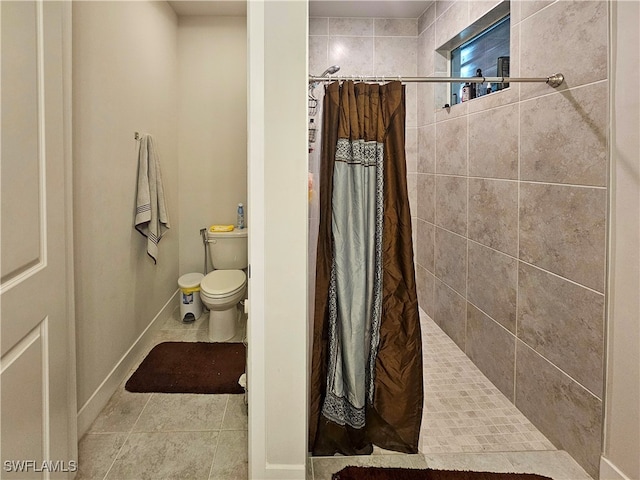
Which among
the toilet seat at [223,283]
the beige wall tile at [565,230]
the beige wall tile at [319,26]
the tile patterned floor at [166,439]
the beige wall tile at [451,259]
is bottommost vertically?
the tile patterned floor at [166,439]

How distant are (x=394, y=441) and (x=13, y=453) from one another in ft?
4.68

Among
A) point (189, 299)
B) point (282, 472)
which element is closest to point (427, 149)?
point (189, 299)

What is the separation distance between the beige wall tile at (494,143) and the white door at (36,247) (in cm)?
212

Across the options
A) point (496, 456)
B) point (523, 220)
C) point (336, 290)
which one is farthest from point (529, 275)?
point (336, 290)

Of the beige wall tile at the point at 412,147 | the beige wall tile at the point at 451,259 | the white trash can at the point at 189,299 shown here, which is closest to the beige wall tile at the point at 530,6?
the beige wall tile at the point at 451,259

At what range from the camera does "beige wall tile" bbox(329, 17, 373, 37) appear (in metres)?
3.83

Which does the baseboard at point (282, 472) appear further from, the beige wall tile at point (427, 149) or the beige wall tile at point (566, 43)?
the beige wall tile at point (427, 149)

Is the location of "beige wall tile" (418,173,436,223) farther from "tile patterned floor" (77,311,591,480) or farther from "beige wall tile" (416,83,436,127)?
"tile patterned floor" (77,311,591,480)

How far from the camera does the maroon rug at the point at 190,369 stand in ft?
8.15

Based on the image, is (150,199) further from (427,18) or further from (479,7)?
(427,18)

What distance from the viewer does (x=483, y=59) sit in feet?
9.62

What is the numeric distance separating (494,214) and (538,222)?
434 millimetres

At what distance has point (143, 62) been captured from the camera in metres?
3.04

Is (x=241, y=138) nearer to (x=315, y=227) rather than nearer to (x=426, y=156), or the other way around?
(x=426, y=156)
